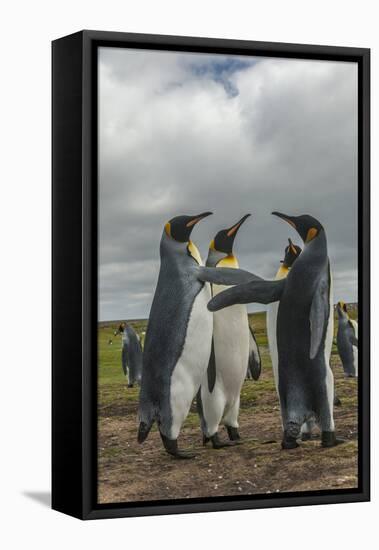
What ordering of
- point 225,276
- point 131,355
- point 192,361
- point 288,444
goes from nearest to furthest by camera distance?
point 131,355 < point 192,361 < point 225,276 < point 288,444

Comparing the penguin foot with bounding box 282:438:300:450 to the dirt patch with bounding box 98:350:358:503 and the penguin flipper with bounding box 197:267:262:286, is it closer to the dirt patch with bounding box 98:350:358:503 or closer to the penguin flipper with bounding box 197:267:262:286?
the dirt patch with bounding box 98:350:358:503

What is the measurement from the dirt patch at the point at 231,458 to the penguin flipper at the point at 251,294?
0.43 m

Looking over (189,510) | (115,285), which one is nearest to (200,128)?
(115,285)

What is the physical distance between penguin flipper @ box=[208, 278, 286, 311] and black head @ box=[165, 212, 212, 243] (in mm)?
401

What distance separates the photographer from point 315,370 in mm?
8820

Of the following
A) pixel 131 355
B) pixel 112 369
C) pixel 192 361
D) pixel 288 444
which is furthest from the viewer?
pixel 288 444

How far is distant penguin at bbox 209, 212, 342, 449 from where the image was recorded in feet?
28.8

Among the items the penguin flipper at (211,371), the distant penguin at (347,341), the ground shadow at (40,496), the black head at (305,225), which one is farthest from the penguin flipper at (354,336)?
the ground shadow at (40,496)

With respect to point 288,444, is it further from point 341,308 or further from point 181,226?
point 181,226

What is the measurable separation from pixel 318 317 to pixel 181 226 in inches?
39.4

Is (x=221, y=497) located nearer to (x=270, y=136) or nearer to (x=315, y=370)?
(x=315, y=370)

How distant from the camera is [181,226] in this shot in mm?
8484

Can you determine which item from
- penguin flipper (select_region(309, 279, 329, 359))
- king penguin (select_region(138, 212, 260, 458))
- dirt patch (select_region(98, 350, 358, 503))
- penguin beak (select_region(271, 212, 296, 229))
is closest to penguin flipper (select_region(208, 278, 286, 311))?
king penguin (select_region(138, 212, 260, 458))

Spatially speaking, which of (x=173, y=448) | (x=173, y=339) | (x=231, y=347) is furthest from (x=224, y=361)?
(x=173, y=448)
